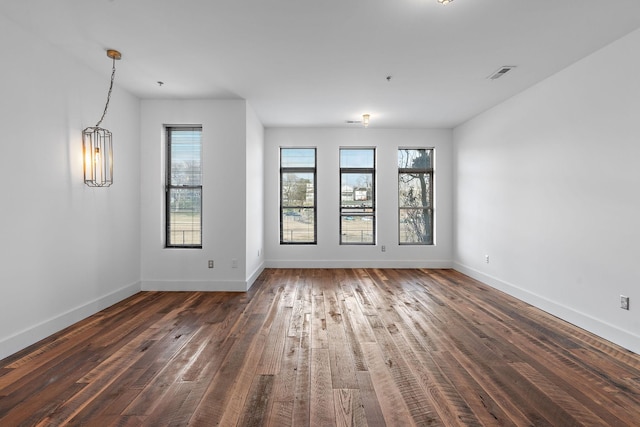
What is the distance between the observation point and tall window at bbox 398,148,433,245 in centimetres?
637

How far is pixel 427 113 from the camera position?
519 cm

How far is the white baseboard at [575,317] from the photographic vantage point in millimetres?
2723

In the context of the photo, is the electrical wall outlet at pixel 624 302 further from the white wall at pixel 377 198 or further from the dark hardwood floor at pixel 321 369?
the white wall at pixel 377 198

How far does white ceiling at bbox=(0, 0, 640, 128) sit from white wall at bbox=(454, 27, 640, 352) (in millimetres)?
346

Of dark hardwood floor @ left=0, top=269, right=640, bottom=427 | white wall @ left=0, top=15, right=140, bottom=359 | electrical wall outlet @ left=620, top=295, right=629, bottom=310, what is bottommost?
dark hardwood floor @ left=0, top=269, right=640, bottom=427

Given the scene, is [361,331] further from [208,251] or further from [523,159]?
[523,159]

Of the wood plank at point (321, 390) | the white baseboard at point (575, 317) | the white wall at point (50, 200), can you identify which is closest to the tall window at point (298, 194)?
the white wall at point (50, 200)

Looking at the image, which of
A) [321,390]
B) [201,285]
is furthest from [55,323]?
[321,390]

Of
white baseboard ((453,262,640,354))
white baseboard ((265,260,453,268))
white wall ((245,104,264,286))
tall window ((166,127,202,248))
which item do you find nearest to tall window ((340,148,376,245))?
white baseboard ((265,260,453,268))

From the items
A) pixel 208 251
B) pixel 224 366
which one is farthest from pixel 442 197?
pixel 224 366

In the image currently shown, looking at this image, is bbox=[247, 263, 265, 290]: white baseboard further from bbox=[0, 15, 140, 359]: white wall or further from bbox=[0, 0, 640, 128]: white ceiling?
bbox=[0, 0, 640, 128]: white ceiling

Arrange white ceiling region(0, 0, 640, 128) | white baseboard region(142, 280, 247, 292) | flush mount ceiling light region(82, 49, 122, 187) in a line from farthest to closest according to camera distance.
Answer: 1. white baseboard region(142, 280, 247, 292)
2. flush mount ceiling light region(82, 49, 122, 187)
3. white ceiling region(0, 0, 640, 128)

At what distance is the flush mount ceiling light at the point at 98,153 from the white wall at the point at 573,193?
471 centimetres

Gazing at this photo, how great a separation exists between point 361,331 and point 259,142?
12.6ft
